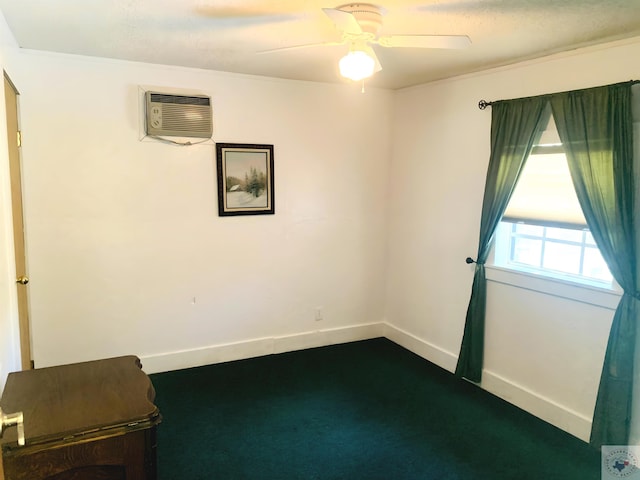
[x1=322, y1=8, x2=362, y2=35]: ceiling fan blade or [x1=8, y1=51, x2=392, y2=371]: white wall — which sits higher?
[x1=322, y1=8, x2=362, y2=35]: ceiling fan blade

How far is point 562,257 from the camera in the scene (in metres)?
3.02

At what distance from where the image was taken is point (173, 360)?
3.68m

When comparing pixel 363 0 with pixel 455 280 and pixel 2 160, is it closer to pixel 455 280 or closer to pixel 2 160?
pixel 2 160

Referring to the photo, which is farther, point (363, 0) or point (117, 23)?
point (117, 23)

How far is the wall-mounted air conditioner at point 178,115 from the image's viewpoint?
3328 mm

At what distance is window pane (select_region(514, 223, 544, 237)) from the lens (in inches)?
124

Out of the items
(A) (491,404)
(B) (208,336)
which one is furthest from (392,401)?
(B) (208,336)

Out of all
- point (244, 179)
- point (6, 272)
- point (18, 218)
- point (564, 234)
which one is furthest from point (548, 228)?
point (18, 218)

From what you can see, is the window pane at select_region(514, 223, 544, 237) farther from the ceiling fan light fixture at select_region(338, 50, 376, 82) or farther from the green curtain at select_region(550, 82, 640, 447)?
the ceiling fan light fixture at select_region(338, 50, 376, 82)

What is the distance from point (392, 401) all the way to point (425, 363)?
78 cm

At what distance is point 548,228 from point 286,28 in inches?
85.9

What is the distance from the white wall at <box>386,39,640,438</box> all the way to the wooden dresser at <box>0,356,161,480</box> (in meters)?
2.53

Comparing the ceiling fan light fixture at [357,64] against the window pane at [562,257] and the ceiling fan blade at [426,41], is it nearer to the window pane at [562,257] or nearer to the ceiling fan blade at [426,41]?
the ceiling fan blade at [426,41]

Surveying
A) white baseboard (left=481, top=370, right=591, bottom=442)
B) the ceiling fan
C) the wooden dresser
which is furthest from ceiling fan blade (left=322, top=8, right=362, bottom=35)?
white baseboard (left=481, top=370, right=591, bottom=442)
